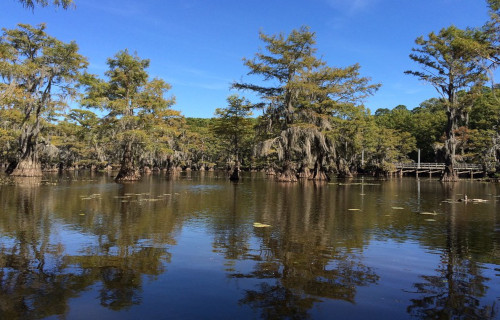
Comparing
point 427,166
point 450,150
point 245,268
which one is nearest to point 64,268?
point 245,268

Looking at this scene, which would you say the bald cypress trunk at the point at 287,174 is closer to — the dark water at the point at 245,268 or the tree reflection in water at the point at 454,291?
the dark water at the point at 245,268

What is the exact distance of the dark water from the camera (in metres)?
4.45

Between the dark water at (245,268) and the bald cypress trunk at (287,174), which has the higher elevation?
the bald cypress trunk at (287,174)

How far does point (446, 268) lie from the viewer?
6.28 metres

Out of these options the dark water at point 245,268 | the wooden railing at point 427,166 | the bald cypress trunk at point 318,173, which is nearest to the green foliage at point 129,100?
the bald cypress trunk at point 318,173

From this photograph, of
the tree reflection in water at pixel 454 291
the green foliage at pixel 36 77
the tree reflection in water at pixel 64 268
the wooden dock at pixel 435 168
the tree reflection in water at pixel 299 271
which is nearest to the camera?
the tree reflection in water at pixel 454 291

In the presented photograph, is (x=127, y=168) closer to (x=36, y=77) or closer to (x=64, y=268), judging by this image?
(x=36, y=77)

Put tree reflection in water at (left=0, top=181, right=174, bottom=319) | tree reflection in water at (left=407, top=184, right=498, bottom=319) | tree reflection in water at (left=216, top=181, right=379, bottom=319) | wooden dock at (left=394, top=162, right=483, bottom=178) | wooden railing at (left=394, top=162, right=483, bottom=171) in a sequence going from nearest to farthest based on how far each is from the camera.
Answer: tree reflection in water at (left=407, top=184, right=498, bottom=319) → tree reflection in water at (left=0, top=181, right=174, bottom=319) → tree reflection in water at (left=216, top=181, right=379, bottom=319) → wooden dock at (left=394, top=162, right=483, bottom=178) → wooden railing at (left=394, top=162, right=483, bottom=171)

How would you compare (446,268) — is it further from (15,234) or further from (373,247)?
(15,234)

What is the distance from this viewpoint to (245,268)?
6.18 metres

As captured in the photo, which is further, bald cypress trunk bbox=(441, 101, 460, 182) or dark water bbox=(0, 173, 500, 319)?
bald cypress trunk bbox=(441, 101, 460, 182)

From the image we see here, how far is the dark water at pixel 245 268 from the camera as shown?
4445 mm

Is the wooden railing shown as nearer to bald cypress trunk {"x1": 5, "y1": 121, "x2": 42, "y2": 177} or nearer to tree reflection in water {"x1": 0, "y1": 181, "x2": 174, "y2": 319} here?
bald cypress trunk {"x1": 5, "y1": 121, "x2": 42, "y2": 177}

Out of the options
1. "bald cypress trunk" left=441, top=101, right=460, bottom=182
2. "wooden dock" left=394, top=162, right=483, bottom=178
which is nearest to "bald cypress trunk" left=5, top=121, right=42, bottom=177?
"bald cypress trunk" left=441, top=101, right=460, bottom=182
